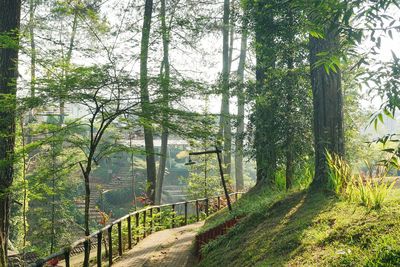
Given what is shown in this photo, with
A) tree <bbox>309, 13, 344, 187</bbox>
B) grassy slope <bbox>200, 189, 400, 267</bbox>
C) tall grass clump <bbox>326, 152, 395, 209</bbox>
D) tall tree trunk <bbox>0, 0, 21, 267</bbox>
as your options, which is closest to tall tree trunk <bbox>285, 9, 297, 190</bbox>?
tree <bbox>309, 13, 344, 187</bbox>

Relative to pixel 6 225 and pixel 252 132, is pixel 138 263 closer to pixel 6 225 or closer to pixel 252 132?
pixel 6 225

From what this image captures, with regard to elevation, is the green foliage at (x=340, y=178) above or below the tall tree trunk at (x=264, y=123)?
below

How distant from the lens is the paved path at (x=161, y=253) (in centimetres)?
796

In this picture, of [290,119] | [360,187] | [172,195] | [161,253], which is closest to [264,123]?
[290,119]

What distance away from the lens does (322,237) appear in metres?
4.48

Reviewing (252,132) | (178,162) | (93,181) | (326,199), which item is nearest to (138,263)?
(326,199)

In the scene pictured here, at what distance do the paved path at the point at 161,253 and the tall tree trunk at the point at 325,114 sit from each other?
341cm

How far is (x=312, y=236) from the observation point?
4.66m

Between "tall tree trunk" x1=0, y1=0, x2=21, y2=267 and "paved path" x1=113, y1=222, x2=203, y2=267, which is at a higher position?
"tall tree trunk" x1=0, y1=0, x2=21, y2=267

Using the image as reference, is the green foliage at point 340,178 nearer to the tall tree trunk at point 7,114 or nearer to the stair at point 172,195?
the tall tree trunk at point 7,114

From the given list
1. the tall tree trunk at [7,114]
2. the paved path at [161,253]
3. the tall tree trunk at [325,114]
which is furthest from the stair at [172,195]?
the tall tree trunk at [325,114]

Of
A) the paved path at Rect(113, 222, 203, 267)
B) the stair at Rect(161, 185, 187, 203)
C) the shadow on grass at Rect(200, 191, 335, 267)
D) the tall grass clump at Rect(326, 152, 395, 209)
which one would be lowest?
the stair at Rect(161, 185, 187, 203)

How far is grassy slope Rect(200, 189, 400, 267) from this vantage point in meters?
3.74

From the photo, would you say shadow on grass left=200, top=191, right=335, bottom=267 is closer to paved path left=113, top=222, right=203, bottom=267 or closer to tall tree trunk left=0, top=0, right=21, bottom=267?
paved path left=113, top=222, right=203, bottom=267
